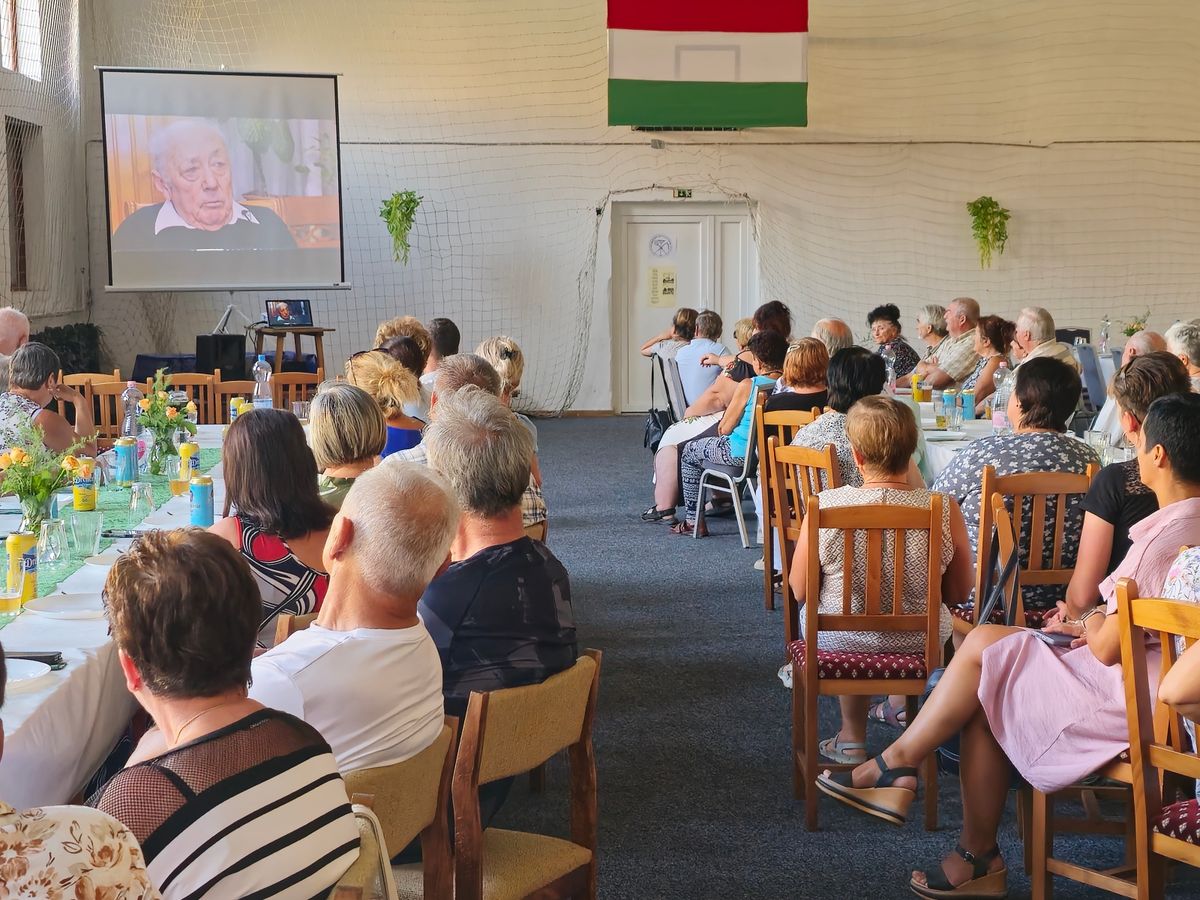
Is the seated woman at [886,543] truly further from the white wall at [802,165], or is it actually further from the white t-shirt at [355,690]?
the white wall at [802,165]

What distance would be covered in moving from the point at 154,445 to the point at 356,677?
2.90 metres

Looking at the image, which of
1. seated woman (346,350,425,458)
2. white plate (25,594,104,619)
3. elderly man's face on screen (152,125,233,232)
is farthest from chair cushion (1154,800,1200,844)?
elderly man's face on screen (152,125,233,232)

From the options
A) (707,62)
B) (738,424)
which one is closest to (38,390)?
(738,424)

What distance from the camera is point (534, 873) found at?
2.21 meters

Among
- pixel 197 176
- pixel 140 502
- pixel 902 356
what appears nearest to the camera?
pixel 140 502

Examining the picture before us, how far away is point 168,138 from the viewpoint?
1036 centimetres

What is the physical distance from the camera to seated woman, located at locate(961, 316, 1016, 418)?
711 centimetres

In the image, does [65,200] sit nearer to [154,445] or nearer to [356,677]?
[154,445]

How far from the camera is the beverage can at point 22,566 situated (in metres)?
2.82

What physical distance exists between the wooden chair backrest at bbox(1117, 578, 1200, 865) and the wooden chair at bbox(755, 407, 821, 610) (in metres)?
2.78

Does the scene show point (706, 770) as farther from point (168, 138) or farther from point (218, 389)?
point (168, 138)

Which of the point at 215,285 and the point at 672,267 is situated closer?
the point at 215,285

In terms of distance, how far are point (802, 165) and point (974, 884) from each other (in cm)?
1031

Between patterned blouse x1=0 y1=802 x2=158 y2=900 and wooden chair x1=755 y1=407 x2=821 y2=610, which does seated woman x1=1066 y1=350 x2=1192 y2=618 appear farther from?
patterned blouse x1=0 y1=802 x2=158 y2=900
